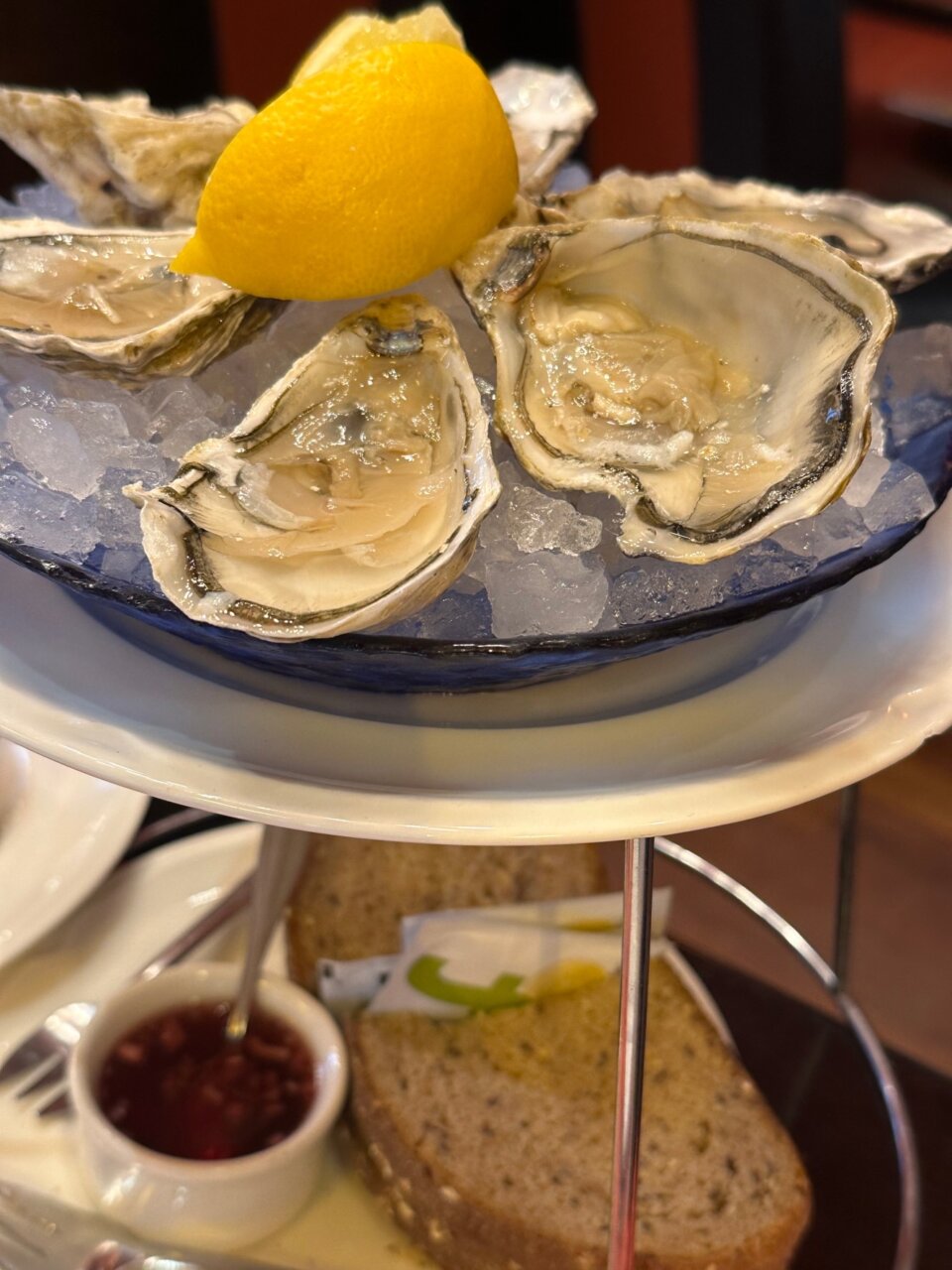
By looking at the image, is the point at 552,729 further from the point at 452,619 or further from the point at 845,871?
the point at 845,871

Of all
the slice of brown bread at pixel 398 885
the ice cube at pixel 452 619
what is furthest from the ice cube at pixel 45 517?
the slice of brown bread at pixel 398 885

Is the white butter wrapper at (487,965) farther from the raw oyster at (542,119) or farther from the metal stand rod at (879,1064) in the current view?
the raw oyster at (542,119)

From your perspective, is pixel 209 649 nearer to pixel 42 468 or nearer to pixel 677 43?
pixel 42 468

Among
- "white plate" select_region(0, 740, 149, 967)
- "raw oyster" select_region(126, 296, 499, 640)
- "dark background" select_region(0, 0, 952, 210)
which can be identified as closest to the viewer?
"raw oyster" select_region(126, 296, 499, 640)

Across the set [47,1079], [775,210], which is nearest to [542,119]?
[775,210]

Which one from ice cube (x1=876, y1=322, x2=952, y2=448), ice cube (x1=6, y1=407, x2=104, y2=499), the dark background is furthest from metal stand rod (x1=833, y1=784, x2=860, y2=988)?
the dark background

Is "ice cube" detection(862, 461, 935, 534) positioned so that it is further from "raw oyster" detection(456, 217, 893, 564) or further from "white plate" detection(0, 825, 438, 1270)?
"white plate" detection(0, 825, 438, 1270)

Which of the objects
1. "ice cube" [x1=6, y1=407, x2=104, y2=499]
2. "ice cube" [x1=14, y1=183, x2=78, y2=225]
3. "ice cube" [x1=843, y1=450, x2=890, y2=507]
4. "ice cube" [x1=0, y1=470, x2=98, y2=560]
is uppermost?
"ice cube" [x1=14, y1=183, x2=78, y2=225]
